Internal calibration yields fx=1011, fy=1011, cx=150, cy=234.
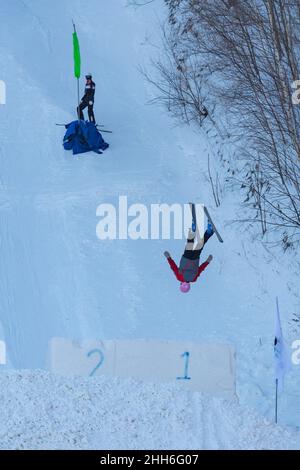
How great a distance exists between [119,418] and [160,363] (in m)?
1.03

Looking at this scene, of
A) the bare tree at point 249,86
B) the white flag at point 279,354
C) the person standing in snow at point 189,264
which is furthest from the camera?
the bare tree at point 249,86

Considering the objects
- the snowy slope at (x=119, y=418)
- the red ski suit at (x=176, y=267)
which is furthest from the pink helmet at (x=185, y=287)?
the snowy slope at (x=119, y=418)

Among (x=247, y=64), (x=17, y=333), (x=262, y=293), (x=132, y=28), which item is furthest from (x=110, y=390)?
(x=132, y=28)

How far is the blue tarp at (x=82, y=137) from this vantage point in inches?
631

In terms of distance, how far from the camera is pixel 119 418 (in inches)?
335

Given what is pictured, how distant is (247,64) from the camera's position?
50.5 feet

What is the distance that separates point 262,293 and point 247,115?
4.53 metres

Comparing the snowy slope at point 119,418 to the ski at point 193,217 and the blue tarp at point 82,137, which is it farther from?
the blue tarp at point 82,137

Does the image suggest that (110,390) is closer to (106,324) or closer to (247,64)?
(106,324)

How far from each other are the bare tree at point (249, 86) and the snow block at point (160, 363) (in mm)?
5072

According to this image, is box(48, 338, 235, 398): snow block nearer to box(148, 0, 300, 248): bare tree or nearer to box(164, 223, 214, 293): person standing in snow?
box(164, 223, 214, 293): person standing in snow

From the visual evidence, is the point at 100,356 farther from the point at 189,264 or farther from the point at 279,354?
the point at 189,264

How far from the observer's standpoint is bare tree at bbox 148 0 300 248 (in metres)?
14.3

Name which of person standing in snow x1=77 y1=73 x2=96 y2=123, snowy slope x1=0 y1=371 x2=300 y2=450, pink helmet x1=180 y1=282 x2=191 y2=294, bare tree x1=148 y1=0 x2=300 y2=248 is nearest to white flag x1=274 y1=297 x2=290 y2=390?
snowy slope x1=0 y1=371 x2=300 y2=450
